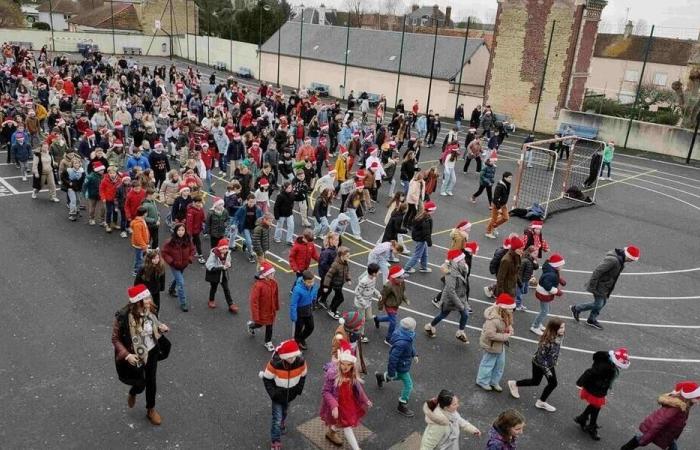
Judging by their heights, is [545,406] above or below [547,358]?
below

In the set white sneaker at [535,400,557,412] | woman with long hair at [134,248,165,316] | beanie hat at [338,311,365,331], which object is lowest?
white sneaker at [535,400,557,412]

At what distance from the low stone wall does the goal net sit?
4497 mm

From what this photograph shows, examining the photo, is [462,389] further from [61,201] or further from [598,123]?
[598,123]

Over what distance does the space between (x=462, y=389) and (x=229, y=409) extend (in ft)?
11.2

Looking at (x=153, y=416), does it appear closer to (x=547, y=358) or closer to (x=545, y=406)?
(x=547, y=358)

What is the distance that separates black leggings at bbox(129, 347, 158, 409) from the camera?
699 cm

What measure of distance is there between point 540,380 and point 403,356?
2.13m

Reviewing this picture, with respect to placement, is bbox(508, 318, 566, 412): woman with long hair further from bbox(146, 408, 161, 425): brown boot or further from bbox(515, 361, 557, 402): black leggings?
bbox(146, 408, 161, 425): brown boot

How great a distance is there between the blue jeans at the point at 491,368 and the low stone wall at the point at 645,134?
23.7 metres

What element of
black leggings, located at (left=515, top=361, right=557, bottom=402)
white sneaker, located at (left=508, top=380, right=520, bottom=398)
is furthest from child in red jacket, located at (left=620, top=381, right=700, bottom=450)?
white sneaker, located at (left=508, top=380, right=520, bottom=398)

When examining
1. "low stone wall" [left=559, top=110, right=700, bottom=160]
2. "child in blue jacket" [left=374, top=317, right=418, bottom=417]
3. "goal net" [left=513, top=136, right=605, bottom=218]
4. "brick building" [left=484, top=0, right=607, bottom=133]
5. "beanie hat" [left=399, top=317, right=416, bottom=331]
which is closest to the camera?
"beanie hat" [left=399, top=317, right=416, bottom=331]

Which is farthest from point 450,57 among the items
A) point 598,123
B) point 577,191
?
point 577,191

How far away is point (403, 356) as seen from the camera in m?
7.68

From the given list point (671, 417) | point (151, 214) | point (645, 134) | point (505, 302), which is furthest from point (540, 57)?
point (671, 417)
